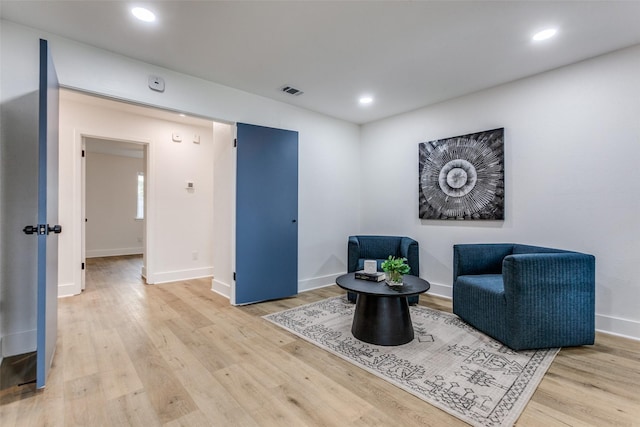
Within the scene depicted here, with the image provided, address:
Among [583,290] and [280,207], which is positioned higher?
[280,207]

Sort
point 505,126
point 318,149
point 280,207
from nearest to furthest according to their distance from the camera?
1. point 505,126
2. point 280,207
3. point 318,149

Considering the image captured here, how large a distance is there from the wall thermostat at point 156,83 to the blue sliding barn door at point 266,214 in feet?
2.78

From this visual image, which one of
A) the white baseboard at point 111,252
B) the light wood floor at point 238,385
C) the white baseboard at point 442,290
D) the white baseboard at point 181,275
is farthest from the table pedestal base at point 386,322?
the white baseboard at point 111,252

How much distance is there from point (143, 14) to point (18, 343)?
264 cm

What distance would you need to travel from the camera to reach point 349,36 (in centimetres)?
239

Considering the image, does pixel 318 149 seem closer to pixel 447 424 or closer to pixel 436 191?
pixel 436 191

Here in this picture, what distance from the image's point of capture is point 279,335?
2.62 metres

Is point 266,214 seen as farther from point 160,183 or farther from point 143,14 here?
point 143,14

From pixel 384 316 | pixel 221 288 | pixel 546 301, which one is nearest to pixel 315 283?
pixel 221 288

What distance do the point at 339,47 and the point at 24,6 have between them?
7.43 ft

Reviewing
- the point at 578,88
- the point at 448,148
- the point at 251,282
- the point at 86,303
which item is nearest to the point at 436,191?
the point at 448,148

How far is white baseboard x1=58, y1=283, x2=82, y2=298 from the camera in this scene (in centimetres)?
376

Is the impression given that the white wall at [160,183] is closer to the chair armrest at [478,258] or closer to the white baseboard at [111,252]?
the white baseboard at [111,252]

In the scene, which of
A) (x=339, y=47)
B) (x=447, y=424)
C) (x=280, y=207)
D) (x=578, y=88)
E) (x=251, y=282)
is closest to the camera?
(x=447, y=424)
